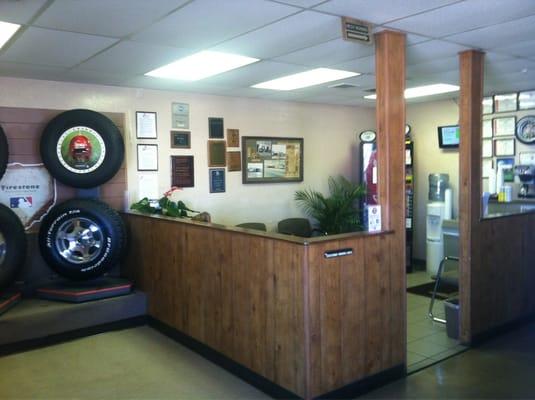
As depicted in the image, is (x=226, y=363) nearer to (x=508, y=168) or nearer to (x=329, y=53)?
(x=329, y=53)

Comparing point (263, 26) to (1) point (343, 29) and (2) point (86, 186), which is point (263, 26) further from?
(2) point (86, 186)

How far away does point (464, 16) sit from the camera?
10.2ft

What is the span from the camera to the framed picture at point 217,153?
19.8 ft

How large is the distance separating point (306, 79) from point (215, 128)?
4.60ft

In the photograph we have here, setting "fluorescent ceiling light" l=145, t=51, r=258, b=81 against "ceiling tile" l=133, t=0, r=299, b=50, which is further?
"fluorescent ceiling light" l=145, t=51, r=258, b=81

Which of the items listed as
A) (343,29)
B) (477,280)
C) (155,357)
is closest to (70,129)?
(155,357)

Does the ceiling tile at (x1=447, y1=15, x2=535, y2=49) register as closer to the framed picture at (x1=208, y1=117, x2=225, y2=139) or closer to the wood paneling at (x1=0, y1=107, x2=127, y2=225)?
the framed picture at (x1=208, y1=117, x2=225, y2=139)

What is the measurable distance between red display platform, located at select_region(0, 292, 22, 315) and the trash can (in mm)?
3847

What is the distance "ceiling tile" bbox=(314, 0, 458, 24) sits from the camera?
282 cm

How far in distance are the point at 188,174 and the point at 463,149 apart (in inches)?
123

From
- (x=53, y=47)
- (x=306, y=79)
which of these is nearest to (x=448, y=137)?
(x=306, y=79)

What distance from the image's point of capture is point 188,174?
588 centimetres

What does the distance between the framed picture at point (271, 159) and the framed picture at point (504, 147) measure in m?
2.54

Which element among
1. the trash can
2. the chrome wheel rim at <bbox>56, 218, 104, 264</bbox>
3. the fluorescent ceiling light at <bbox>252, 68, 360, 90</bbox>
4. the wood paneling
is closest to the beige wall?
the fluorescent ceiling light at <bbox>252, 68, 360, 90</bbox>
